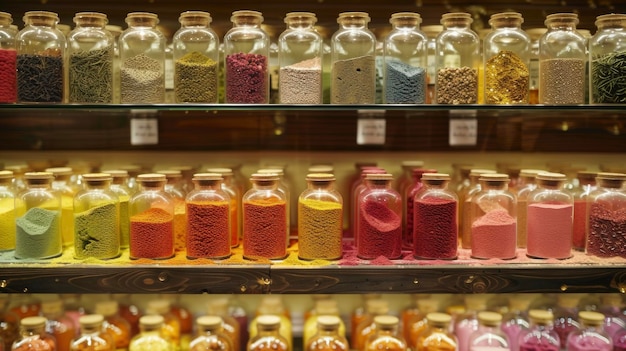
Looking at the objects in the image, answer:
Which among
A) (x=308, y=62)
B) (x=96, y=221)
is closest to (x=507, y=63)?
(x=308, y=62)

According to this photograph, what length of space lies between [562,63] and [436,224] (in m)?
0.62

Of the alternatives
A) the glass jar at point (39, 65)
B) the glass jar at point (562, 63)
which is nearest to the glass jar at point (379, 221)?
the glass jar at point (562, 63)

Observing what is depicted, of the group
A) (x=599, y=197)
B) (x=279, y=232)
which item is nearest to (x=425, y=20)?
(x=599, y=197)

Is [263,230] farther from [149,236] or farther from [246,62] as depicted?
[246,62]

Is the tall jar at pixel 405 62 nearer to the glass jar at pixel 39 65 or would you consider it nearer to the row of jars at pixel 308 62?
the row of jars at pixel 308 62

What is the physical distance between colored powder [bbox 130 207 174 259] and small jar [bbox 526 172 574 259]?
3.62ft

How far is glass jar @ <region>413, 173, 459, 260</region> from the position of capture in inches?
65.4

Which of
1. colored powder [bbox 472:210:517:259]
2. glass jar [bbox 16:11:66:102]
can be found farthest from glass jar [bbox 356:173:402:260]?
glass jar [bbox 16:11:66:102]

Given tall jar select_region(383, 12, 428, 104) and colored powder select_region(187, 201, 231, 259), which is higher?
tall jar select_region(383, 12, 428, 104)

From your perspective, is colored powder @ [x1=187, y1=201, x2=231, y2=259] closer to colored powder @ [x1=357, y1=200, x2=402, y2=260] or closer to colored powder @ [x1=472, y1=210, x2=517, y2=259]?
colored powder @ [x1=357, y1=200, x2=402, y2=260]

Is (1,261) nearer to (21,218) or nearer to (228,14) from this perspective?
(21,218)

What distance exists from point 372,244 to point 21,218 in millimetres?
Answer: 1066

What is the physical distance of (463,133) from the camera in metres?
1.91

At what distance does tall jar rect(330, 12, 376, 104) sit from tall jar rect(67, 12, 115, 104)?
69 centimetres
